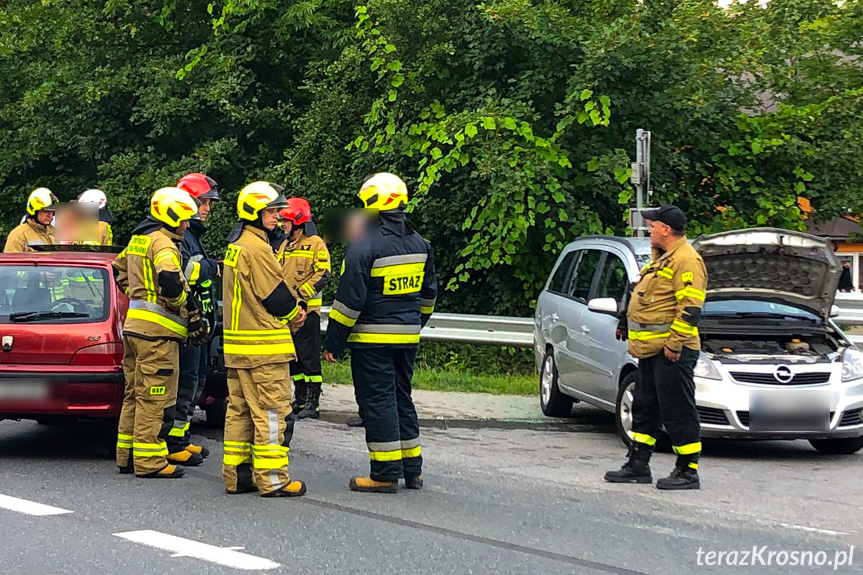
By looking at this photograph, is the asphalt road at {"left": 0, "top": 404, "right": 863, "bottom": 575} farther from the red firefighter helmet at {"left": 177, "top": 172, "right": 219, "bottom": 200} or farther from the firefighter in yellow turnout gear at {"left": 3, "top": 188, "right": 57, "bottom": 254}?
the firefighter in yellow turnout gear at {"left": 3, "top": 188, "right": 57, "bottom": 254}

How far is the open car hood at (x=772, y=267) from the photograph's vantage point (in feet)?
31.0

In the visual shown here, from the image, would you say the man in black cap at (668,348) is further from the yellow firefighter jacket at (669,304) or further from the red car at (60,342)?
the red car at (60,342)

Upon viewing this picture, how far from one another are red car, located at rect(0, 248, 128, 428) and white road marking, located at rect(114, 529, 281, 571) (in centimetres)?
230

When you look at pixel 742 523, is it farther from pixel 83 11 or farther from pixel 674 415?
pixel 83 11

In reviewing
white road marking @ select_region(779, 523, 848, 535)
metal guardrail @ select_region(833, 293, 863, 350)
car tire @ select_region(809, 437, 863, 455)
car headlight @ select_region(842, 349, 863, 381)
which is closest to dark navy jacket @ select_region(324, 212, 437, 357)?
white road marking @ select_region(779, 523, 848, 535)

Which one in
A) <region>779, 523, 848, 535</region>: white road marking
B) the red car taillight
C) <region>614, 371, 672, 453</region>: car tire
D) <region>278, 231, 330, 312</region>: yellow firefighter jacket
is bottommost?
<region>779, 523, 848, 535</region>: white road marking

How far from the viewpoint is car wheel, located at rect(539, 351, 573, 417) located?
11.5 metres

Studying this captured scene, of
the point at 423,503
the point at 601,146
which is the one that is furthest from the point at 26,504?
the point at 601,146

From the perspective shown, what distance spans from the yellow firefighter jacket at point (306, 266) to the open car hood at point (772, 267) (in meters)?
3.34

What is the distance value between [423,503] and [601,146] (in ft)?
29.4

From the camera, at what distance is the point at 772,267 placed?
9688mm

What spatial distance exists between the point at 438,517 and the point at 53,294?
363cm

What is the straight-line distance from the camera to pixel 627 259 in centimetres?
1039

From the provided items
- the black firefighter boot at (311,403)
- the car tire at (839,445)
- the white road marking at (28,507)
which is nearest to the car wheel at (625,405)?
the car tire at (839,445)
